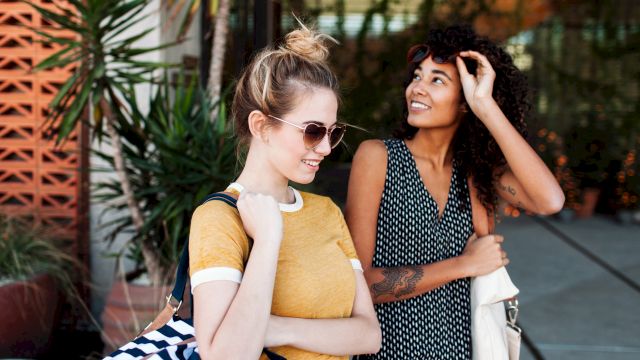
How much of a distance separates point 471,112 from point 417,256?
1.72 feet

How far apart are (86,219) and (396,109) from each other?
360cm

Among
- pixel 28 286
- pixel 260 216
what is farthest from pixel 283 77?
pixel 28 286

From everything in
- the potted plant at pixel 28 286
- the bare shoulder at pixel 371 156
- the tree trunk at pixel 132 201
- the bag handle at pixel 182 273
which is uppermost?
the bare shoulder at pixel 371 156

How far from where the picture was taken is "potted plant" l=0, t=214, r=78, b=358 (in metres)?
3.96

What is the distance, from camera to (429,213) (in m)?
2.30

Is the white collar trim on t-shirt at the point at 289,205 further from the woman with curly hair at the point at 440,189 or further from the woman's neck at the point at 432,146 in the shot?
the woman's neck at the point at 432,146

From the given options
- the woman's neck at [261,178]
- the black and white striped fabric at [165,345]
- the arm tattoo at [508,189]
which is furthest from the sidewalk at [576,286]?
the black and white striped fabric at [165,345]

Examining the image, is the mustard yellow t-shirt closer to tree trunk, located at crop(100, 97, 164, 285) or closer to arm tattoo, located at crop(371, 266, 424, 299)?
arm tattoo, located at crop(371, 266, 424, 299)

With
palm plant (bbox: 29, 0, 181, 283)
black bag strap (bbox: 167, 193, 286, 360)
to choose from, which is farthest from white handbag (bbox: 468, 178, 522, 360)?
palm plant (bbox: 29, 0, 181, 283)

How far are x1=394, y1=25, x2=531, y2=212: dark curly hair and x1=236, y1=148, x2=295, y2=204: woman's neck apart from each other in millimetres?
810

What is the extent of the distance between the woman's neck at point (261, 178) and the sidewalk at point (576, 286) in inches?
130

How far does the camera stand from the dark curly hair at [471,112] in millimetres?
2363

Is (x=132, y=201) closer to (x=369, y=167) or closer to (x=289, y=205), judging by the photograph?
(x=369, y=167)

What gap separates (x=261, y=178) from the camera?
176cm
